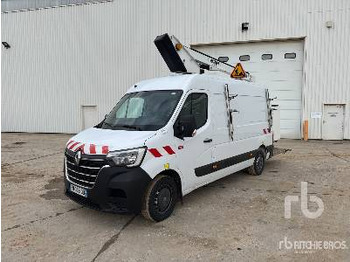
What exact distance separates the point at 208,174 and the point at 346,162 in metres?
5.80

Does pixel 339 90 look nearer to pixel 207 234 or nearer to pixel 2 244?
pixel 207 234

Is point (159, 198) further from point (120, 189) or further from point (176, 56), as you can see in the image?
point (176, 56)

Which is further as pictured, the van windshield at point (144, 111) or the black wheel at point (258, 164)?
the black wheel at point (258, 164)

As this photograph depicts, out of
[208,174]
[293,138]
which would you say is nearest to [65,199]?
[208,174]

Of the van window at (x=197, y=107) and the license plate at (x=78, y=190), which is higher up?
the van window at (x=197, y=107)

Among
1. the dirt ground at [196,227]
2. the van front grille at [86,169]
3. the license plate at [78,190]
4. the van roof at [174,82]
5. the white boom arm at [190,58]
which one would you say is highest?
the white boom arm at [190,58]

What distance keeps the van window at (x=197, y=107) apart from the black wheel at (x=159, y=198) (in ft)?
3.80

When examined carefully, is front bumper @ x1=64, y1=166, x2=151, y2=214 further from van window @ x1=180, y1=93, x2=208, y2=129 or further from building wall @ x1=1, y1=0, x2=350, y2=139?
building wall @ x1=1, y1=0, x2=350, y2=139

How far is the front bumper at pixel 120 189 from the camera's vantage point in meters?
4.21

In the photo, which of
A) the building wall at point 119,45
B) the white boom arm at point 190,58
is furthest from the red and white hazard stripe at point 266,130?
the building wall at point 119,45

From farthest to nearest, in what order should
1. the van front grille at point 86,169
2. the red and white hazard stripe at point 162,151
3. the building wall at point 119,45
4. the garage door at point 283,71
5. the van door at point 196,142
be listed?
the garage door at point 283,71 < the building wall at point 119,45 < the van door at point 196,142 < the red and white hazard stripe at point 162,151 < the van front grille at point 86,169

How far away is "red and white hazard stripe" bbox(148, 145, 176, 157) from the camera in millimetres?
4433

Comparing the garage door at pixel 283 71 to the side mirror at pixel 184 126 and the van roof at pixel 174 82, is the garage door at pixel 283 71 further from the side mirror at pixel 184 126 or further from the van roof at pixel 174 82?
the side mirror at pixel 184 126

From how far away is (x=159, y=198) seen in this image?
15.2 ft
